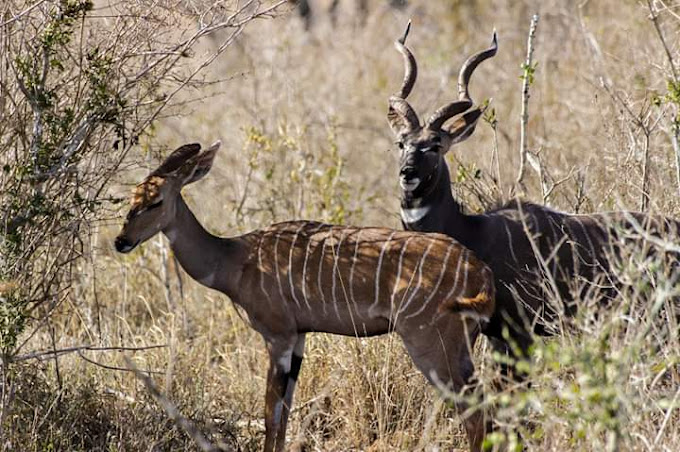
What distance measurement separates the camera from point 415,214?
590cm

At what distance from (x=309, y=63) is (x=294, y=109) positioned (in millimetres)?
1926

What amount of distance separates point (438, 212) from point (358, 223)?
2847 millimetres

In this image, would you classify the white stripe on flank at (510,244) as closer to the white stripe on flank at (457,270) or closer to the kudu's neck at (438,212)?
the kudu's neck at (438,212)

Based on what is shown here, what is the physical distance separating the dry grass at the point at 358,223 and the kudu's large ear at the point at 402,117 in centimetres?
Answer: 42

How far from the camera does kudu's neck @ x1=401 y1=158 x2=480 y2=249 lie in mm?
5816

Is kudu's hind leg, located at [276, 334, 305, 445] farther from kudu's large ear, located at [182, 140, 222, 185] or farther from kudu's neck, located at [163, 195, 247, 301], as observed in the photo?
kudu's large ear, located at [182, 140, 222, 185]

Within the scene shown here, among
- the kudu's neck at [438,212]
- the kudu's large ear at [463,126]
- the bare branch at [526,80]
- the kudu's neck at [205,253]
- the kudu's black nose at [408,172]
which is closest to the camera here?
the kudu's neck at [205,253]

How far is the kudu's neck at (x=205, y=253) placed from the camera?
18.2 feet

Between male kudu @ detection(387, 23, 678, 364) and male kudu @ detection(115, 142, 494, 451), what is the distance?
1.68ft

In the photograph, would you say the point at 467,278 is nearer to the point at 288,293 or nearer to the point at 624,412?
the point at 288,293

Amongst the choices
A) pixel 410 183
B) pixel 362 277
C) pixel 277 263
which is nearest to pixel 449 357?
pixel 362 277

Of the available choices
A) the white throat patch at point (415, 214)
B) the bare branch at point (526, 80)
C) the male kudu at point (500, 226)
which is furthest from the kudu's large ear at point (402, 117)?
the bare branch at point (526, 80)

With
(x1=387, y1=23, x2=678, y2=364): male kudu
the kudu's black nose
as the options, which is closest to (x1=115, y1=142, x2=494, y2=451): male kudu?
the kudu's black nose

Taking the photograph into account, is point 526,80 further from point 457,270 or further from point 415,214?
point 457,270
